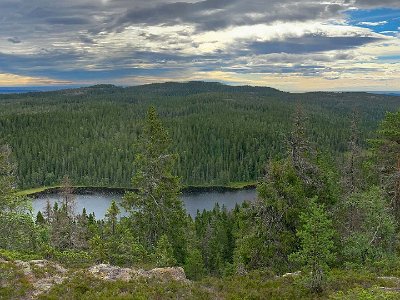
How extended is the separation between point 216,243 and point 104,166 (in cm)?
12348

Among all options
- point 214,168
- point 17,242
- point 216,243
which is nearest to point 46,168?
point 214,168

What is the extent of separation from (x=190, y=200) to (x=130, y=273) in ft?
374

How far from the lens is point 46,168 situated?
570 ft

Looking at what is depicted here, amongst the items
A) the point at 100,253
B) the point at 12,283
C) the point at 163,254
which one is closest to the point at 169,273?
the point at 163,254

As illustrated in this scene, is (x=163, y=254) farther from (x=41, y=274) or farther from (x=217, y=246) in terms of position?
(x=217, y=246)

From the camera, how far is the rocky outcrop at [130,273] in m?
21.8

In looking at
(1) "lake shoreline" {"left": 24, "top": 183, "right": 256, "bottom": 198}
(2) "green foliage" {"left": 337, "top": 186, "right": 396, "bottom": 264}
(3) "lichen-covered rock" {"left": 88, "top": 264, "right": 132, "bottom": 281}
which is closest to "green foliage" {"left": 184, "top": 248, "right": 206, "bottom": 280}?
(3) "lichen-covered rock" {"left": 88, "top": 264, "right": 132, "bottom": 281}

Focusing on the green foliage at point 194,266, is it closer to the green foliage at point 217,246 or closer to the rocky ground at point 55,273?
the green foliage at point 217,246

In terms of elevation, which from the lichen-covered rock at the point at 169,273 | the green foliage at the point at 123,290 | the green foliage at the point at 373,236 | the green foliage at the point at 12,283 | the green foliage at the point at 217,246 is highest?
the green foliage at the point at 373,236

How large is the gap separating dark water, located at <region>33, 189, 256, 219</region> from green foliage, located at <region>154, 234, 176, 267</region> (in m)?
87.5

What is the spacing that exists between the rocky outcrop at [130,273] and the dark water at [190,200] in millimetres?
93391

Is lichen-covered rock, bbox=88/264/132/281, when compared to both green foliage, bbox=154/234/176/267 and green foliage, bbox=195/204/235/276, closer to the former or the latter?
green foliage, bbox=154/234/176/267

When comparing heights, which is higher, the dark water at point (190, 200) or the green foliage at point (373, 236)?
the green foliage at point (373, 236)

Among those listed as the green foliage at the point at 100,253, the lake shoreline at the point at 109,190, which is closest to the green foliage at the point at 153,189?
the green foliage at the point at 100,253
